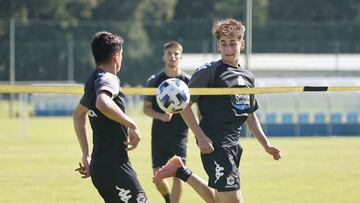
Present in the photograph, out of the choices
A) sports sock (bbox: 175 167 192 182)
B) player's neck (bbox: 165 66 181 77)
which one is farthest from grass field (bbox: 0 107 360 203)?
sports sock (bbox: 175 167 192 182)

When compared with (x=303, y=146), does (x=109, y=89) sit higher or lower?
higher

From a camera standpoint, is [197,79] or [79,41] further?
[79,41]

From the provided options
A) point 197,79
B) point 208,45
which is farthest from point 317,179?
point 208,45

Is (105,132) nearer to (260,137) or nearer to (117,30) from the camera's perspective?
(260,137)

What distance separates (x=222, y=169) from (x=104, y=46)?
1.81 metres

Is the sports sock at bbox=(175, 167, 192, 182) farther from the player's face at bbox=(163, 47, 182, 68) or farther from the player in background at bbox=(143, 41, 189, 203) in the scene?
the player's face at bbox=(163, 47, 182, 68)

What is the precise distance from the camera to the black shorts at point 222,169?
8.96 m

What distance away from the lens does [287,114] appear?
29.5m

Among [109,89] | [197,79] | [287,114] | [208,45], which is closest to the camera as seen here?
[109,89]

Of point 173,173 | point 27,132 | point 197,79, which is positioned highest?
point 197,79

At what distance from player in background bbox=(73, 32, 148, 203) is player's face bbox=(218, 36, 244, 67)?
1410 millimetres

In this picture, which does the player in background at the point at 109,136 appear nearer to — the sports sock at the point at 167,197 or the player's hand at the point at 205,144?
the player's hand at the point at 205,144

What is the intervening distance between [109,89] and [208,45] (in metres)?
42.5

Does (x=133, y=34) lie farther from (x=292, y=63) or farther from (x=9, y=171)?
(x=9, y=171)
